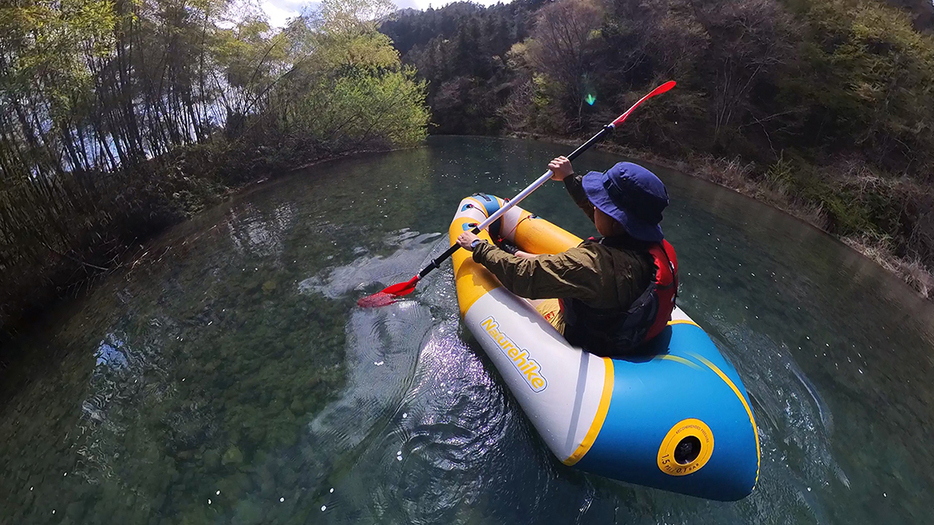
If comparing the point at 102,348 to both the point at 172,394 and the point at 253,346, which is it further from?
the point at 253,346

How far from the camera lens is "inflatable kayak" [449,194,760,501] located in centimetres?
189

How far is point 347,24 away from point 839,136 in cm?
1560

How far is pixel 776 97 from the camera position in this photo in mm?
12289

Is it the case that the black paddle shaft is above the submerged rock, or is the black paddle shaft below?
above

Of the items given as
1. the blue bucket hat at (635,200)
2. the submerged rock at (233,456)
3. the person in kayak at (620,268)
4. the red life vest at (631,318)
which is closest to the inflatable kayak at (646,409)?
the red life vest at (631,318)

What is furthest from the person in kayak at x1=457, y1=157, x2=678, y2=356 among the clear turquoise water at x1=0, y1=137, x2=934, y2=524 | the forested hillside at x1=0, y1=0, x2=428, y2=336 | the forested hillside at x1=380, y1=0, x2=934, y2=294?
the forested hillside at x1=380, y1=0, x2=934, y2=294

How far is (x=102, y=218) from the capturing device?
17.3ft

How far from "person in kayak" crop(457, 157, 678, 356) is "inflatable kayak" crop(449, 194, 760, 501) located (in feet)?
0.80

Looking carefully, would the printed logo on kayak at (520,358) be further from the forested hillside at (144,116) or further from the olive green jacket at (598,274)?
the forested hillside at (144,116)

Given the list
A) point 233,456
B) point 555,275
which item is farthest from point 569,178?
point 233,456

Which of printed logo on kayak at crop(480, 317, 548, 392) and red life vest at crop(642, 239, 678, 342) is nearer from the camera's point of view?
red life vest at crop(642, 239, 678, 342)

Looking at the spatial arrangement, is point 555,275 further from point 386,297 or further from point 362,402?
point 386,297

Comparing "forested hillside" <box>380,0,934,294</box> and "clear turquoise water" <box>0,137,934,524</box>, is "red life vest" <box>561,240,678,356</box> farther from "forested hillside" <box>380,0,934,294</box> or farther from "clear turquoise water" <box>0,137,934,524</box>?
"forested hillside" <box>380,0,934,294</box>

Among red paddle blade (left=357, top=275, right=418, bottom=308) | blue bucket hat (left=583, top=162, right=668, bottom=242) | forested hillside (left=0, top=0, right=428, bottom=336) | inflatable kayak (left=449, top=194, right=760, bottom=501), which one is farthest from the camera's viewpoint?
forested hillside (left=0, top=0, right=428, bottom=336)
